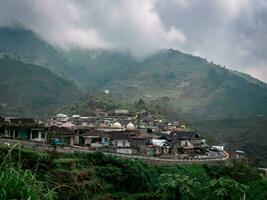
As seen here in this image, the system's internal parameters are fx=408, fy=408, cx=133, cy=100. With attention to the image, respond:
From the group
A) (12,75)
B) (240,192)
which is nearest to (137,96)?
(12,75)

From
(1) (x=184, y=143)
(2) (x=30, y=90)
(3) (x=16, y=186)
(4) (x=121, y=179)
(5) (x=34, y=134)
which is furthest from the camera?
(2) (x=30, y=90)

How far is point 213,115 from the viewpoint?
176125 millimetres

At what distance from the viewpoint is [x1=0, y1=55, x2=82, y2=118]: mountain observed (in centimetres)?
12888

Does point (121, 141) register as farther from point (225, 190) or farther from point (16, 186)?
point (16, 186)

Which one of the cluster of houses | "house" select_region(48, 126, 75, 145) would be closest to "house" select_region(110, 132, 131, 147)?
the cluster of houses

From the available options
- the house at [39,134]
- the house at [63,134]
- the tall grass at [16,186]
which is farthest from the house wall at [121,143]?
the tall grass at [16,186]

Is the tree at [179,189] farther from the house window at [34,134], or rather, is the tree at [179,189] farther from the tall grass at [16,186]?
the tall grass at [16,186]

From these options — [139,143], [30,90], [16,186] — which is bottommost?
[139,143]

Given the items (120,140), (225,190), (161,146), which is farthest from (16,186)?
(161,146)

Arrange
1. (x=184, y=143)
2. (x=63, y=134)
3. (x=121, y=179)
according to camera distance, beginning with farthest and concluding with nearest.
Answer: (x=184, y=143)
(x=63, y=134)
(x=121, y=179)

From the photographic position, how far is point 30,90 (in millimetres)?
141375

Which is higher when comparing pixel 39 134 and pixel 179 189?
pixel 39 134

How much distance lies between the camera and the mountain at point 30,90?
129 m

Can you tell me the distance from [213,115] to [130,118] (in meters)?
96.0
